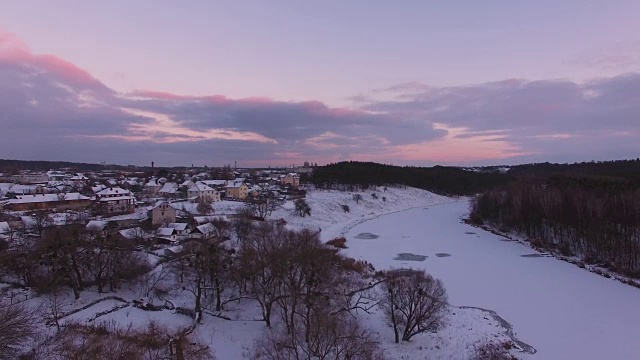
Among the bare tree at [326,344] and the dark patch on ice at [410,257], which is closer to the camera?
the bare tree at [326,344]

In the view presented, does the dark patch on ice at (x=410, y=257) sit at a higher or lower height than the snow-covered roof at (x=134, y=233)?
lower

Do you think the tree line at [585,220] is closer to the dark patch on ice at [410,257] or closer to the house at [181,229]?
the dark patch on ice at [410,257]

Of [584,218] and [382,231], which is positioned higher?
[584,218]

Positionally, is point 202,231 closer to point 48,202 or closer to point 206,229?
point 206,229

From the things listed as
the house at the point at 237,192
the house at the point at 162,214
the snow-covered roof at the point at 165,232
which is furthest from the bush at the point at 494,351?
the house at the point at 237,192

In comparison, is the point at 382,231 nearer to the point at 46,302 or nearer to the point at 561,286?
the point at 561,286

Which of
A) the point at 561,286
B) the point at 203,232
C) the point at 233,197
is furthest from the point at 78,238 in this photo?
the point at 233,197

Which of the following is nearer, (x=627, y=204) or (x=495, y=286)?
(x=495, y=286)

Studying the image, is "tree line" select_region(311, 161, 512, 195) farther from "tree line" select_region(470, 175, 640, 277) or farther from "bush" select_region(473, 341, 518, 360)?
"bush" select_region(473, 341, 518, 360)
